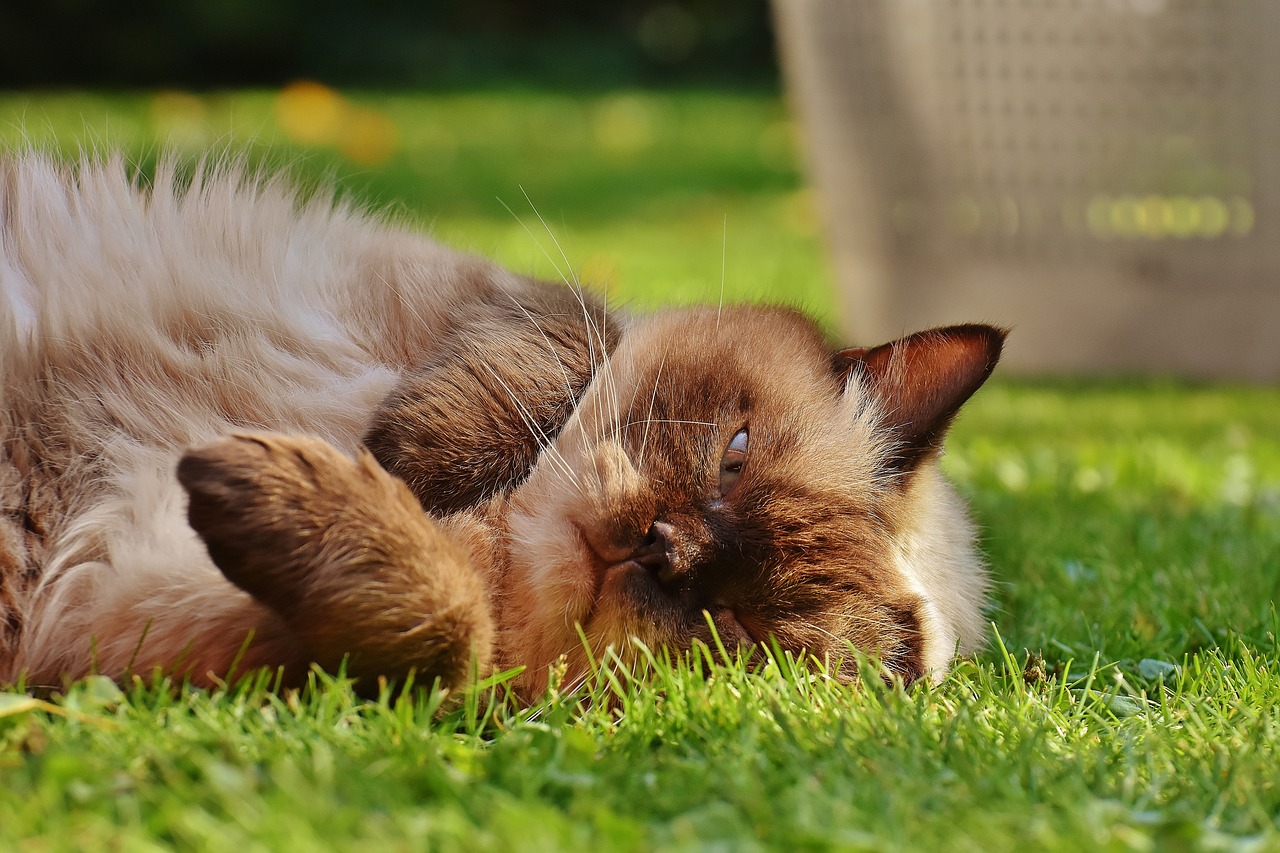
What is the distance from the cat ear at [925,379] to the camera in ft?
7.43

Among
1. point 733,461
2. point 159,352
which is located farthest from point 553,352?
point 159,352

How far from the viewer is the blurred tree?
1073 cm

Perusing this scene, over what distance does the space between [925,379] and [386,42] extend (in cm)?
1083

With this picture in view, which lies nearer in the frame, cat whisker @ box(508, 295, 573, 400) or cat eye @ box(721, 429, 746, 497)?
cat eye @ box(721, 429, 746, 497)

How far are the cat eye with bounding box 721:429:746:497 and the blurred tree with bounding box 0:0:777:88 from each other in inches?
400

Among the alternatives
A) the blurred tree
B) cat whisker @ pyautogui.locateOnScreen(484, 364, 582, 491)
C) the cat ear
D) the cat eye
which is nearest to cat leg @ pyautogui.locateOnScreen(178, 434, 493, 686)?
cat whisker @ pyautogui.locateOnScreen(484, 364, 582, 491)

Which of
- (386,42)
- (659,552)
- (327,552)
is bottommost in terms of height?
(659,552)

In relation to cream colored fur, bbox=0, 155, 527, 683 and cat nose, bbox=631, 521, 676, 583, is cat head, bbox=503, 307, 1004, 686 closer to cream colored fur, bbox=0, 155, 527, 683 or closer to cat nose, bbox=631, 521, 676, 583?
cat nose, bbox=631, 521, 676, 583

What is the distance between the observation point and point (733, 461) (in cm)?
216

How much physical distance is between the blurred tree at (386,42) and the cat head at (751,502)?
32.6 feet

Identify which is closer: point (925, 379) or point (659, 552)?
point (659, 552)

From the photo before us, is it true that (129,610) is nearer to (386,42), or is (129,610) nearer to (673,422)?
(673,422)

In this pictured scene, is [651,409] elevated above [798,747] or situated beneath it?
elevated above

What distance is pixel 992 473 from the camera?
150 inches
